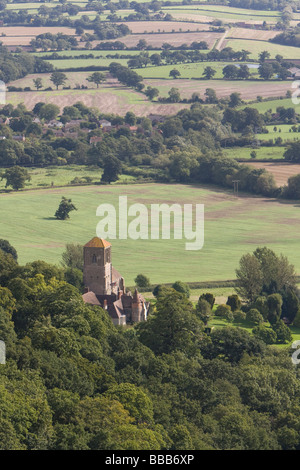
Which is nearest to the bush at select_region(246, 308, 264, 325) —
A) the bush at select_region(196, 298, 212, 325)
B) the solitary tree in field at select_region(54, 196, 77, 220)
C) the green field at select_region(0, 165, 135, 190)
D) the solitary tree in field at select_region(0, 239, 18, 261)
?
the bush at select_region(196, 298, 212, 325)

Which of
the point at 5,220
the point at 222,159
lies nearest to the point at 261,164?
the point at 222,159

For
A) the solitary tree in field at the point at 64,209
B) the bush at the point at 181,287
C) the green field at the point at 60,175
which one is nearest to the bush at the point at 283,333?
the bush at the point at 181,287

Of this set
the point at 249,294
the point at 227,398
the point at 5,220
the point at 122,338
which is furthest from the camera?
the point at 5,220

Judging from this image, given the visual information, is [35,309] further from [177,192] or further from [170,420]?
[177,192]

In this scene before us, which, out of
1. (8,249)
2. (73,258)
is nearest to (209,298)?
(73,258)

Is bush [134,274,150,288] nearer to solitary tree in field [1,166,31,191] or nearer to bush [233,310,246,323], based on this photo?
bush [233,310,246,323]
